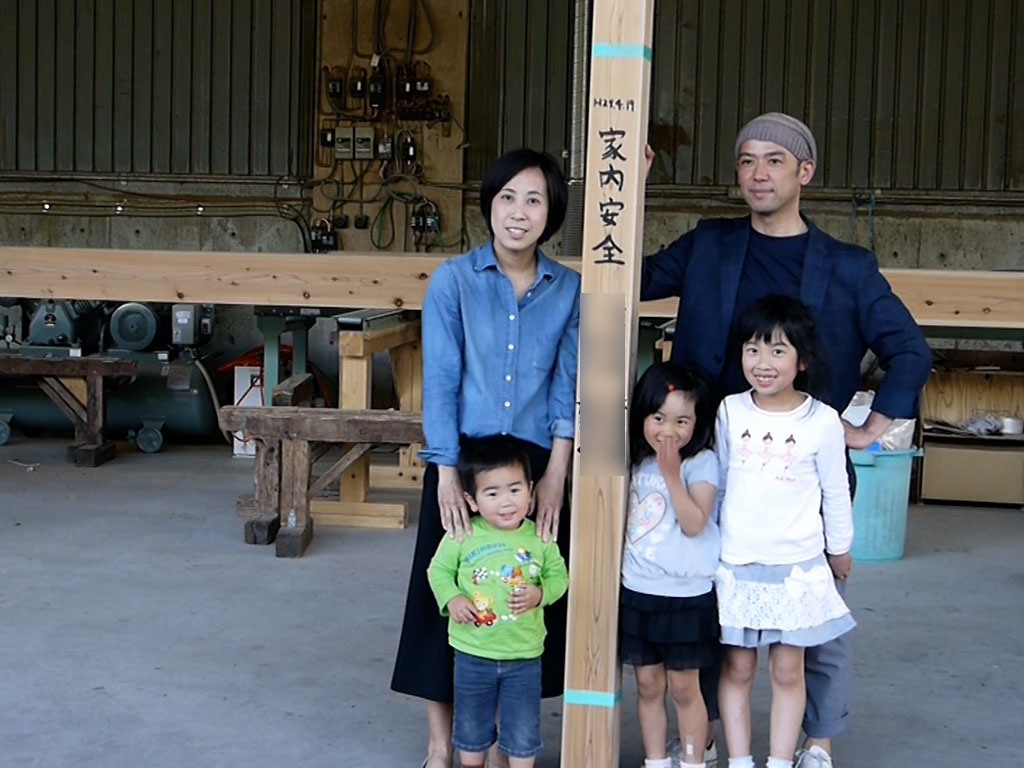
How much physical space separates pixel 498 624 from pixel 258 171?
6.04m

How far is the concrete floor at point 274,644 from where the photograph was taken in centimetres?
340

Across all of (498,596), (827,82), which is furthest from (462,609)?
(827,82)

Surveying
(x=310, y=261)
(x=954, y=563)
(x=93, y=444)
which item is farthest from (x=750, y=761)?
(x=93, y=444)

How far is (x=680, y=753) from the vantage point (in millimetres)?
3053

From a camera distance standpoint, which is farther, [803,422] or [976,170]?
[976,170]

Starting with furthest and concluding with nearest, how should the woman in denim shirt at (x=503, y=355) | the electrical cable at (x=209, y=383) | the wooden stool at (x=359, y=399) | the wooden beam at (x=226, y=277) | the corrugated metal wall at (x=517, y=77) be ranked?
the corrugated metal wall at (x=517, y=77), the electrical cable at (x=209, y=383), the wooden stool at (x=359, y=399), the wooden beam at (x=226, y=277), the woman in denim shirt at (x=503, y=355)

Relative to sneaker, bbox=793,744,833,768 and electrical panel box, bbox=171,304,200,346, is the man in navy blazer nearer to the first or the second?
sneaker, bbox=793,744,833,768

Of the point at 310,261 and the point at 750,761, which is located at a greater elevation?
the point at 310,261

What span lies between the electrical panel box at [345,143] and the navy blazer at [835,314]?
18.2 ft

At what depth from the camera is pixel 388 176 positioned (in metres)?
8.30

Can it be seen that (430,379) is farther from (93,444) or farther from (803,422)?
(93,444)

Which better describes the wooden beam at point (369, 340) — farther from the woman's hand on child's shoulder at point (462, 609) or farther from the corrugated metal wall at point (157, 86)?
the woman's hand on child's shoulder at point (462, 609)

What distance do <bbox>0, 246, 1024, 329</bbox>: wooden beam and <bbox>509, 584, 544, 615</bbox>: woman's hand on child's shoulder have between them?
284cm

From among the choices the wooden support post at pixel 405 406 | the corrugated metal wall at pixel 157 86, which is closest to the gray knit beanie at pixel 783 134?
the wooden support post at pixel 405 406
